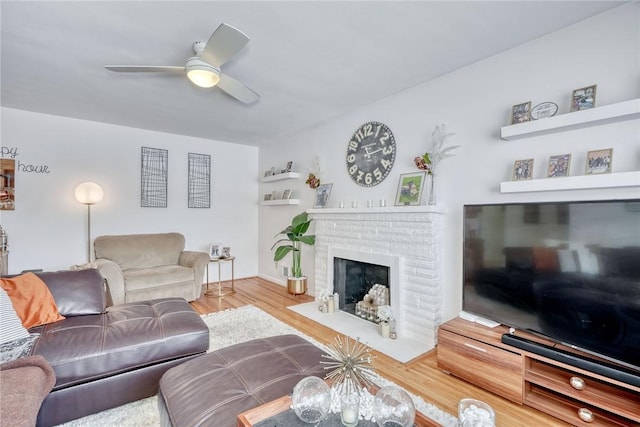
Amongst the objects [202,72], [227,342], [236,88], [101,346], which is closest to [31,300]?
[101,346]

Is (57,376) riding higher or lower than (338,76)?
lower

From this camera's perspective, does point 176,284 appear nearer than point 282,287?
Yes

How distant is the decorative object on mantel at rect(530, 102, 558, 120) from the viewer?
1958 millimetres

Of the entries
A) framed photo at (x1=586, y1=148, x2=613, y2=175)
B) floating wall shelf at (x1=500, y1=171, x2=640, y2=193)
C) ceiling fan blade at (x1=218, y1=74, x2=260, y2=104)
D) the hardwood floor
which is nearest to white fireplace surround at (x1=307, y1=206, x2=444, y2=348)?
the hardwood floor

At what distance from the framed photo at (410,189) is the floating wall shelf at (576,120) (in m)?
0.78

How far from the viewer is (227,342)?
259 centimetres

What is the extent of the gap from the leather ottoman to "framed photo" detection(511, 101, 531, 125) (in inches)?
82.3

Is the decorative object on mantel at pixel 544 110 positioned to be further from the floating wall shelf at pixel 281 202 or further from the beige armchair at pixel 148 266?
the beige armchair at pixel 148 266

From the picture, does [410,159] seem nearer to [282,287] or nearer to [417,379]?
[417,379]

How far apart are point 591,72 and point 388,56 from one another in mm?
1318

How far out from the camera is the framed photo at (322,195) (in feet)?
12.6

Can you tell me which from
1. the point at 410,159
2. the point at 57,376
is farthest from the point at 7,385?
the point at 410,159

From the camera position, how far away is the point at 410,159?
2.90m

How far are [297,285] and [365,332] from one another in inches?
57.0
